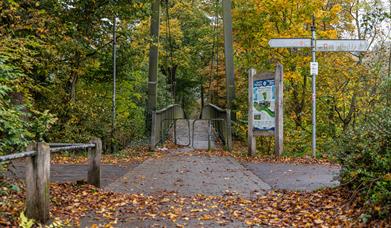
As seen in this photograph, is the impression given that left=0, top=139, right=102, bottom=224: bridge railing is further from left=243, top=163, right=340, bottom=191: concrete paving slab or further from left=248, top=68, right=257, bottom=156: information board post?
left=248, top=68, right=257, bottom=156: information board post

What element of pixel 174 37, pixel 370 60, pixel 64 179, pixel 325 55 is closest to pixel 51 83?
pixel 64 179

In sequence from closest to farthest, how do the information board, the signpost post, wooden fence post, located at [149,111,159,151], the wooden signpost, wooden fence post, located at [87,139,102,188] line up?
wooden fence post, located at [87,139,102,188] < the signpost post < the wooden signpost < the information board < wooden fence post, located at [149,111,159,151]

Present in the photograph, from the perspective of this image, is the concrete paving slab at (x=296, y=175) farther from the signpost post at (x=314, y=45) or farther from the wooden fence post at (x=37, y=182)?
the wooden fence post at (x=37, y=182)

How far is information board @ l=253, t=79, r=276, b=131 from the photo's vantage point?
10180 mm

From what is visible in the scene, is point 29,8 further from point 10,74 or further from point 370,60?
point 370,60

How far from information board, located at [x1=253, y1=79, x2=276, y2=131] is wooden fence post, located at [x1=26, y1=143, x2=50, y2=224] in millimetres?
7041

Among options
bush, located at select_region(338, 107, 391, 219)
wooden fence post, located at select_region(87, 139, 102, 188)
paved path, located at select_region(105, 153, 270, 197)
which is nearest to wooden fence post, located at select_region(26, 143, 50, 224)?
wooden fence post, located at select_region(87, 139, 102, 188)

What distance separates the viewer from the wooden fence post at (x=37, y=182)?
392 cm

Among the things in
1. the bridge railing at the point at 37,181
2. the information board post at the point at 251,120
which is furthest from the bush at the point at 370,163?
the information board post at the point at 251,120

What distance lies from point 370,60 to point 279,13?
11.3 ft

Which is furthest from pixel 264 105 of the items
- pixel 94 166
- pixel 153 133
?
pixel 94 166

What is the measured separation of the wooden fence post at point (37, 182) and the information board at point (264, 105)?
7.04 meters

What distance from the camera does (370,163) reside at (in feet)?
14.9

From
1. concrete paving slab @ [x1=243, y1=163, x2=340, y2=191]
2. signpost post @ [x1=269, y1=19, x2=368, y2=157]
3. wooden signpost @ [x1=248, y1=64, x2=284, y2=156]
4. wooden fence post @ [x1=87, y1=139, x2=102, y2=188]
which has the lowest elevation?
concrete paving slab @ [x1=243, y1=163, x2=340, y2=191]
